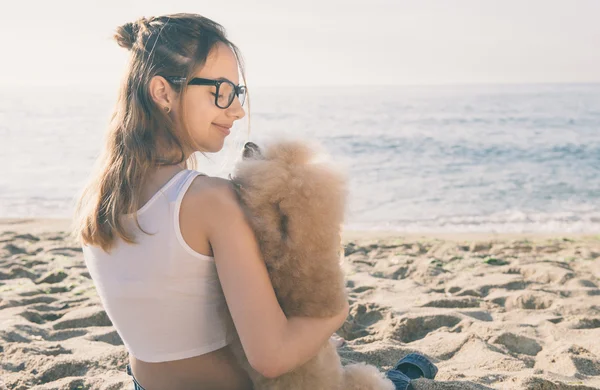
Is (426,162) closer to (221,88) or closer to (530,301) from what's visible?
(530,301)

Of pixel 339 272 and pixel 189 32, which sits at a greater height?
pixel 189 32

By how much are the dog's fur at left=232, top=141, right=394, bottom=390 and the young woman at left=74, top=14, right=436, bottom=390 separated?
0.04m

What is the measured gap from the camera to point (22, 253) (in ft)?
19.9

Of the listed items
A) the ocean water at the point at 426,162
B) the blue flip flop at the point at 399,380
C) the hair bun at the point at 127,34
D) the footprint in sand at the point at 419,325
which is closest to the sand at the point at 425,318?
the footprint in sand at the point at 419,325

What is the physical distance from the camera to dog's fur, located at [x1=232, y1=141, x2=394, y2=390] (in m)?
1.57

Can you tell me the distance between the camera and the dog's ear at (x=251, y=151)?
1685mm

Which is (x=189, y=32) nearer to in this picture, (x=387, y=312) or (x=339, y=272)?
(x=339, y=272)

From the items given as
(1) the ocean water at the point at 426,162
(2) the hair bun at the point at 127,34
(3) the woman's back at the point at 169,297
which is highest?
(2) the hair bun at the point at 127,34

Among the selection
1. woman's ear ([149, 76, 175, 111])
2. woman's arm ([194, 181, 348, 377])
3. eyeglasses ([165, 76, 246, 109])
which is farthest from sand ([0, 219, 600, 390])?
woman's ear ([149, 76, 175, 111])

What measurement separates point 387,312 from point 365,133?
20506mm

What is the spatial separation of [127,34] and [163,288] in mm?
837

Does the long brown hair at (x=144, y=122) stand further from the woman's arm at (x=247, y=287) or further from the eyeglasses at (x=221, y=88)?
the woman's arm at (x=247, y=287)

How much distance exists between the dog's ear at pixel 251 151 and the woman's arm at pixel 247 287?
160 millimetres

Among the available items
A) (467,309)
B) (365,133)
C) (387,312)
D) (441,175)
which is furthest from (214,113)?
(365,133)
